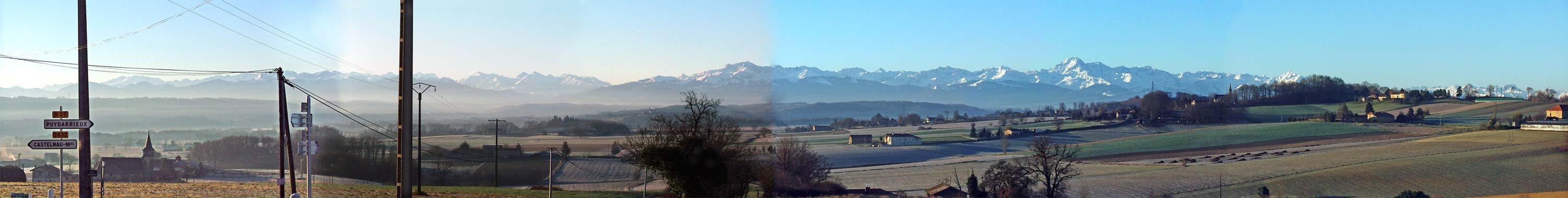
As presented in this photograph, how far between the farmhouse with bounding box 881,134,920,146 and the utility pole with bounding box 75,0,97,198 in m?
31.7

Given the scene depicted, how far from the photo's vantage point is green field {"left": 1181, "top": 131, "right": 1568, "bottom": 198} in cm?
2967

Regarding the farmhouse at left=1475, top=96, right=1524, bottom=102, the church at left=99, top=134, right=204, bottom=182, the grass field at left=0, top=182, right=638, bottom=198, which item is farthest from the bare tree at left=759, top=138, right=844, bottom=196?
the farmhouse at left=1475, top=96, right=1524, bottom=102

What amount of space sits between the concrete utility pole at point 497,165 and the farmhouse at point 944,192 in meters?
12.3

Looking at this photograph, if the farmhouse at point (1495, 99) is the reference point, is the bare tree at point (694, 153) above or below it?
below

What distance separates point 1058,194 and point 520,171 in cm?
1654

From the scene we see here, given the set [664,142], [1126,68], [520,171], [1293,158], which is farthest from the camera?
[1126,68]

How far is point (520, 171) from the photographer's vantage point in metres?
28.2

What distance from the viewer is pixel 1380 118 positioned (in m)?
45.2

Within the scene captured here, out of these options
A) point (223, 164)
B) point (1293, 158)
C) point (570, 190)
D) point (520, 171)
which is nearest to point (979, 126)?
point (1293, 158)

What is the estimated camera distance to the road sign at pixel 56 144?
8930 mm

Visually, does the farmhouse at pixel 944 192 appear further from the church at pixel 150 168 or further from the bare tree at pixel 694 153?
the church at pixel 150 168

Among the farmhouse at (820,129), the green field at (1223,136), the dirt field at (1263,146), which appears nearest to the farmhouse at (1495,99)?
the dirt field at (1263,146)

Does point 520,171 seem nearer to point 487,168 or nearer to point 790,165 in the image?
point 487,168

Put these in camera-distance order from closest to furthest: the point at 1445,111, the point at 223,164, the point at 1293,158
Answer: the point at 223,164 → the point at 1293,158 → the point at 1445,111
